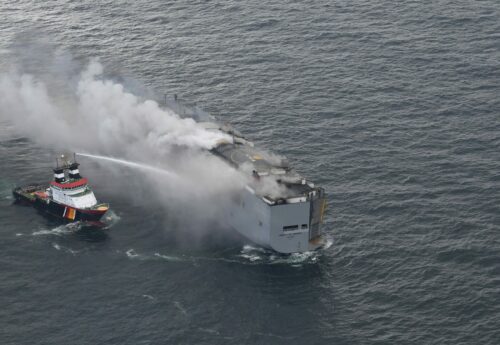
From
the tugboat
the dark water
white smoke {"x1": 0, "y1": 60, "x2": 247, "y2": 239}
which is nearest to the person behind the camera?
the dark water

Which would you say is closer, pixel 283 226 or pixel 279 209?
pixel 279 209

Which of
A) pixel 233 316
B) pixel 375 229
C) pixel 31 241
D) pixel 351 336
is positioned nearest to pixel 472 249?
pixel 375 229

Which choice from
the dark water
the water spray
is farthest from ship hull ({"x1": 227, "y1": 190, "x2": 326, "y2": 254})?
the water spray

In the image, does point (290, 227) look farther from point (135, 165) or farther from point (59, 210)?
point (59, 210)

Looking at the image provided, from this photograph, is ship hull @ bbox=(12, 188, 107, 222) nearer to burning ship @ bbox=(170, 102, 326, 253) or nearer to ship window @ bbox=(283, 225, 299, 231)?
burning ship @ bbox=(170, 102, 326, 253)

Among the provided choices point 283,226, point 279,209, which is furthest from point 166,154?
point 283,226

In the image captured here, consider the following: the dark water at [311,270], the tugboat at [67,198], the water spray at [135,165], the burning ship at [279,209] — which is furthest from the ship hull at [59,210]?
the burning ship at [279,209]

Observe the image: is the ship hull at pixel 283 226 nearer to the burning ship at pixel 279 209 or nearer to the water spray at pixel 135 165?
the burning ship at pixel 279 209
